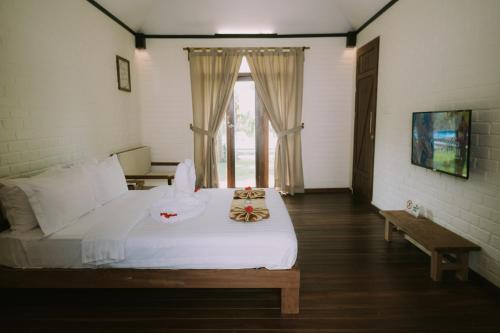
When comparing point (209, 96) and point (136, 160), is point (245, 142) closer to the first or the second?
point (209, 96)

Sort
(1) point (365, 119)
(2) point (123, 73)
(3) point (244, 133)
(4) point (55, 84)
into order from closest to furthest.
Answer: (4) point (55, 84), (2) point (123, 73), (1) point (365, 119), (3) point (244, 133)

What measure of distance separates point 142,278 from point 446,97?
121 inches

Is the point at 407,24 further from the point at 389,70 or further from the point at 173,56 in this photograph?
the point at 173,56

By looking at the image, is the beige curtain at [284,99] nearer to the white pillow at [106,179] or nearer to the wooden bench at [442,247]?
the wooden bench at [442,247]

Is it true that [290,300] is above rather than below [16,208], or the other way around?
below

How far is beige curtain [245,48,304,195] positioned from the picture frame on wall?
195cm

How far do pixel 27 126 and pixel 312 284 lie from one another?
2.81 metres

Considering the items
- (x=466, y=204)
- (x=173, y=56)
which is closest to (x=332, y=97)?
(x=173, y=56)

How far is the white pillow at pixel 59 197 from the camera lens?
7.51 ft

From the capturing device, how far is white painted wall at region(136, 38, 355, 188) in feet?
17.8

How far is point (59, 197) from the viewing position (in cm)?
243

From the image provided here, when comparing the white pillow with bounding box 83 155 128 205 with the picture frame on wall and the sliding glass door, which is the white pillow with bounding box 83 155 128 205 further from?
the sliding glass door

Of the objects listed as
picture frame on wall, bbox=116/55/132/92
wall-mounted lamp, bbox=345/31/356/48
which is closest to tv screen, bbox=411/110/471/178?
wall-mounted lamp, bbox=345/31/356/48

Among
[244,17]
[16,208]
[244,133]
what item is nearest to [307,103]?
[244,133]
